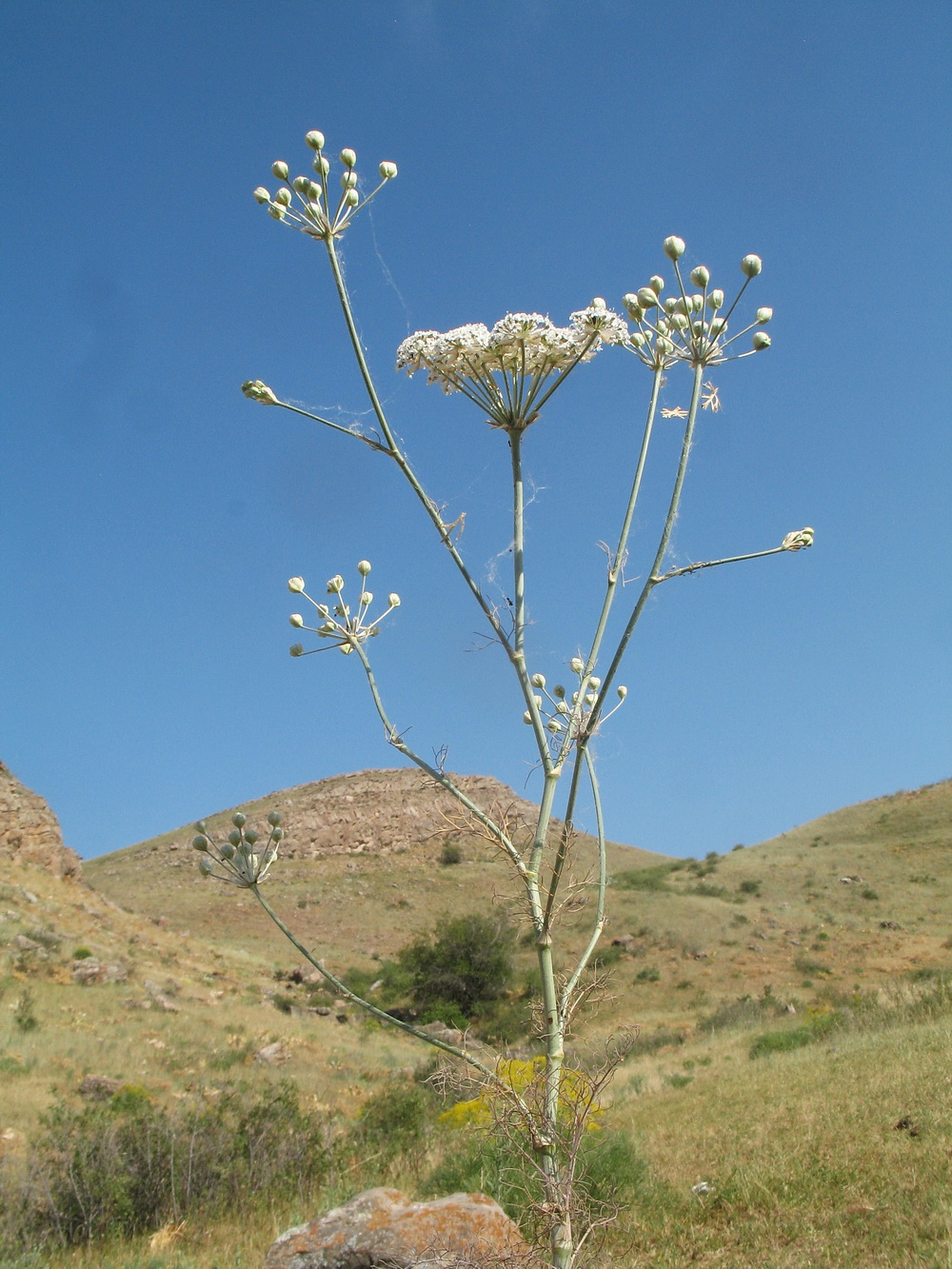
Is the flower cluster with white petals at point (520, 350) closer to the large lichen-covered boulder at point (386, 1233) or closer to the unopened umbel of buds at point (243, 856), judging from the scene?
the unopened umbel of buds at point (243, 856)

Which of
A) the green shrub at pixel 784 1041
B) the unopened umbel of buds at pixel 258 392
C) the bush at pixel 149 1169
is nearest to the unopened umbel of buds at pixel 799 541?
the unopened umbel of buds at pixel 258 392

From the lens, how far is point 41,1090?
1146cm

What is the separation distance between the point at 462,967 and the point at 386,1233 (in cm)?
2808

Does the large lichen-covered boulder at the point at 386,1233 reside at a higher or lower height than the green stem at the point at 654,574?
lower

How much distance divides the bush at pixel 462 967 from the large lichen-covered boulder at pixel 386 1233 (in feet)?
86.8

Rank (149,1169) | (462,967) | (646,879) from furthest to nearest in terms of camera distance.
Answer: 1. (646,879)
2. (462,967)
3. (149,1169)

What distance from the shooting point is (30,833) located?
29391mm

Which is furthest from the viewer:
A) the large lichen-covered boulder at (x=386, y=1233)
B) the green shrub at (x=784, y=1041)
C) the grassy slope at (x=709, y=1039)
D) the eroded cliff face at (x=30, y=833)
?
the eroded cliff face at (x=30, y=833)

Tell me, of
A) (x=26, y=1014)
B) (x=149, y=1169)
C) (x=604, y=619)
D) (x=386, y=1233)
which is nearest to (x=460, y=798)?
(x=604, y=619)

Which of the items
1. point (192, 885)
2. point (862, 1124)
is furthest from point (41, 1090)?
point (192, 885)

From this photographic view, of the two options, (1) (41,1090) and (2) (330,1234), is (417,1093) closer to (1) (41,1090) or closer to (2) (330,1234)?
(1) (41,1090)

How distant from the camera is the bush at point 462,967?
1220 inches

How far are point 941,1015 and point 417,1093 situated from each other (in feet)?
27.5

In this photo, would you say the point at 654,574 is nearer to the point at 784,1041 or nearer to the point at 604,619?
the point at 604,619
